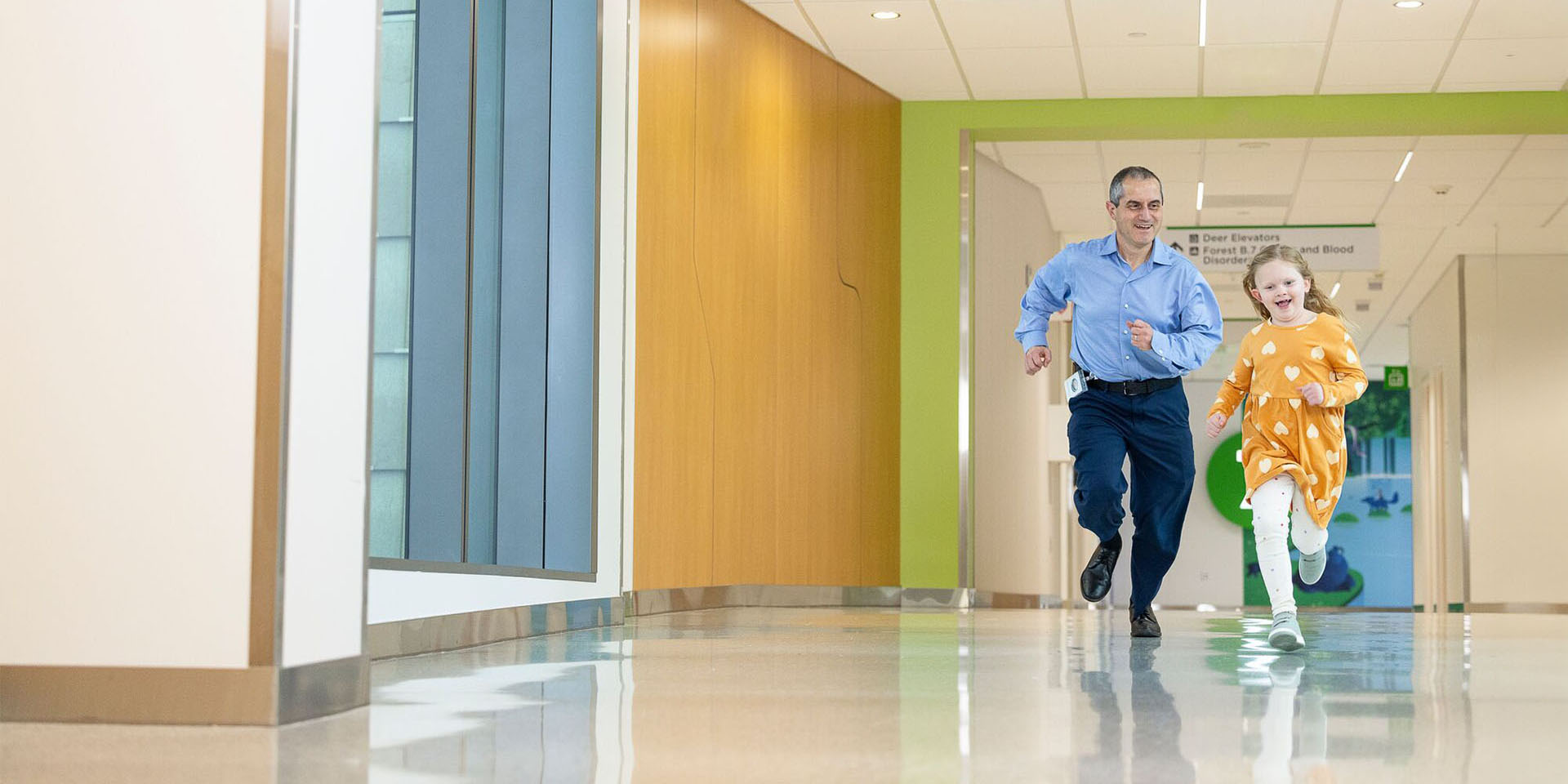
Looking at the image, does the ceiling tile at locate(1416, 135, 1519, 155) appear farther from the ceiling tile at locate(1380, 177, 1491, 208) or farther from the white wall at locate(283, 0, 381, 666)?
the white wall at locate(283, 0, 381, 666)

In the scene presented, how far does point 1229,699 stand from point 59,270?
201 centimetres

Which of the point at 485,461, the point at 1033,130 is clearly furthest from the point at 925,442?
the point at 485,461

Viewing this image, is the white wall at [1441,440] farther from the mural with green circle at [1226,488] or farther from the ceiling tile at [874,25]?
the ceiling tile at [874,25]

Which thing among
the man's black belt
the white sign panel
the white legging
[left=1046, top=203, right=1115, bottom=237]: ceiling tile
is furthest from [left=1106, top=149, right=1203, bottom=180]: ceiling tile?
the white legging

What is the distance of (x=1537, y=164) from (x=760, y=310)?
18.7ft

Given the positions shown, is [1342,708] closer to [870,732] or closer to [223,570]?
[870,732]

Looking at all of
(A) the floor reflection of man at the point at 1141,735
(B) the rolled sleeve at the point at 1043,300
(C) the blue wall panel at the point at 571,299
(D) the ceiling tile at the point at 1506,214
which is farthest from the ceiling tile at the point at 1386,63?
(A) the floor reflection of man at the point at 1141,735

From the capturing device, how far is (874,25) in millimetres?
7770

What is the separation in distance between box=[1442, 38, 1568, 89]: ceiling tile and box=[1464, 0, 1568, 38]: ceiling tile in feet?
0.38

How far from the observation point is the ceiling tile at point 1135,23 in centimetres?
745

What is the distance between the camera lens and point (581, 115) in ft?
18.2

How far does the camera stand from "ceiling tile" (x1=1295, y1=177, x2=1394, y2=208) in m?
10.7

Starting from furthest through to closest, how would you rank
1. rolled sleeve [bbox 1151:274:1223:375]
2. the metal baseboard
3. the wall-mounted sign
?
the wall-mounted sign, rolled sleeve [bbox 1151:274:1223:375], the metal baseboard

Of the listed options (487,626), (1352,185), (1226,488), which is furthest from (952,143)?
(1226,488)
